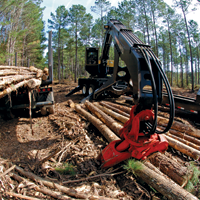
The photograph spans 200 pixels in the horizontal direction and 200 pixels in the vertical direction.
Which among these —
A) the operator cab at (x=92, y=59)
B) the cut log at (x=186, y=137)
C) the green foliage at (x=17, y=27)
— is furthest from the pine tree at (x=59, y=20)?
the cut log at (x=186, y=137)

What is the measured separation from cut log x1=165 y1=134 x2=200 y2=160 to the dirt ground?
1.42m

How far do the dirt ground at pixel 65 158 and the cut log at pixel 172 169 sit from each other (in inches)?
16.0

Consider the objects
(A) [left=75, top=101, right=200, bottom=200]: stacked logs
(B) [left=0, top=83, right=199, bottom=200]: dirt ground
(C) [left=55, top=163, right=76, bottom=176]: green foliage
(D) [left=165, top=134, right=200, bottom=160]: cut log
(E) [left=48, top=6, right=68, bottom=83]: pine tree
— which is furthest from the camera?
(E) [left=48, top=6, right=68, bottom=83]: pine tree

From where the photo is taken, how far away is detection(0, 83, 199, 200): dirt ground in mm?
2453

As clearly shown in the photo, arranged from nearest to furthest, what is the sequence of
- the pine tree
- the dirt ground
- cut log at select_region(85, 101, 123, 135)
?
the dirt ground
cut log at select_region(85, 101, 123, 135)
the pine tree

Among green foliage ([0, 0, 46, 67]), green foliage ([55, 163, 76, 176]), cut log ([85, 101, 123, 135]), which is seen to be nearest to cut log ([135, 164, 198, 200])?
green foliage ([55, 163, 76, 176])

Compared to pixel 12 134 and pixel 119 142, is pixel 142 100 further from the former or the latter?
pixel 12 134

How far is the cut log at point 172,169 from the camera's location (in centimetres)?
254

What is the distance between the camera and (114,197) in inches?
91.4

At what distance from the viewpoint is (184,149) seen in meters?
3.60

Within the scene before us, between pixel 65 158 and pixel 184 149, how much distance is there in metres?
2.70

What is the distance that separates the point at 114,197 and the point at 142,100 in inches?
60.8

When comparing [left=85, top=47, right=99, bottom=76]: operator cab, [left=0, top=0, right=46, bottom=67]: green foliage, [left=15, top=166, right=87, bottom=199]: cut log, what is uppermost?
[left=0, top=0, right=46, bottom=67]: green foliage

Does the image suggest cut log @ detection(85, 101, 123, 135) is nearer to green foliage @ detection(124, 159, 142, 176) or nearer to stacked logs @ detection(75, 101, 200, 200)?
stacked logs @ detection(75, 101, 200, 200)
